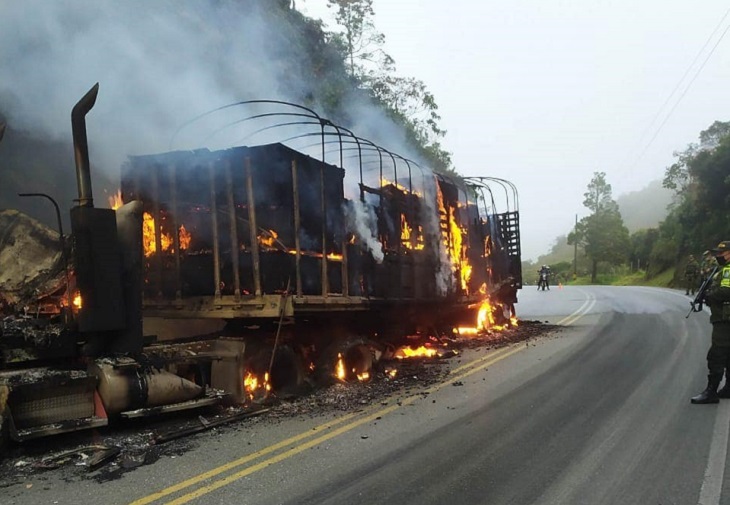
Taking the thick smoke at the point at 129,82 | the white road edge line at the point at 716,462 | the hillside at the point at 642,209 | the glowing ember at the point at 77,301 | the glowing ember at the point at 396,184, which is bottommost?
the white road edge line at the point at 716,462

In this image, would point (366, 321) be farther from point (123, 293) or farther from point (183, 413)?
point (123, 293)

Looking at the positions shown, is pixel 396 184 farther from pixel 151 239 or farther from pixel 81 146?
pixel 81 146

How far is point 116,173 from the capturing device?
9242mm

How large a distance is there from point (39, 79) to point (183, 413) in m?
4.94

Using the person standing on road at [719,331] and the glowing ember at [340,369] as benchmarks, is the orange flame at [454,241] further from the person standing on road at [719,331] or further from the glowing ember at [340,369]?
the person standing on road at [719,331]

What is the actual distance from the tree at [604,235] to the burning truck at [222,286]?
164 feet

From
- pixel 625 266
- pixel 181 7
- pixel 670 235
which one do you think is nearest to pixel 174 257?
pixel 181 7

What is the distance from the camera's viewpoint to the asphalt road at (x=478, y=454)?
375 cm

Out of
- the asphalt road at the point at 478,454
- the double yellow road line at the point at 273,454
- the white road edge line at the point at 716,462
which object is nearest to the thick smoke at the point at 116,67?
the asphalt road at the point at 478,454

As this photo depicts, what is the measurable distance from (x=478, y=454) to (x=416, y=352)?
230 inches

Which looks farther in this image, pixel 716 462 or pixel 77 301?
pixel 77 301

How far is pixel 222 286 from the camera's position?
6.91 meters

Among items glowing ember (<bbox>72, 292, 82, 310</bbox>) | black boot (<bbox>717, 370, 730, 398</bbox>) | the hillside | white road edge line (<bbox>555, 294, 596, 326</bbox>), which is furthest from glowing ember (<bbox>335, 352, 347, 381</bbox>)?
the hillside

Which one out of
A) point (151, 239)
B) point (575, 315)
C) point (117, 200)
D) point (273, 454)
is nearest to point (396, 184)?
point (151, 239)
